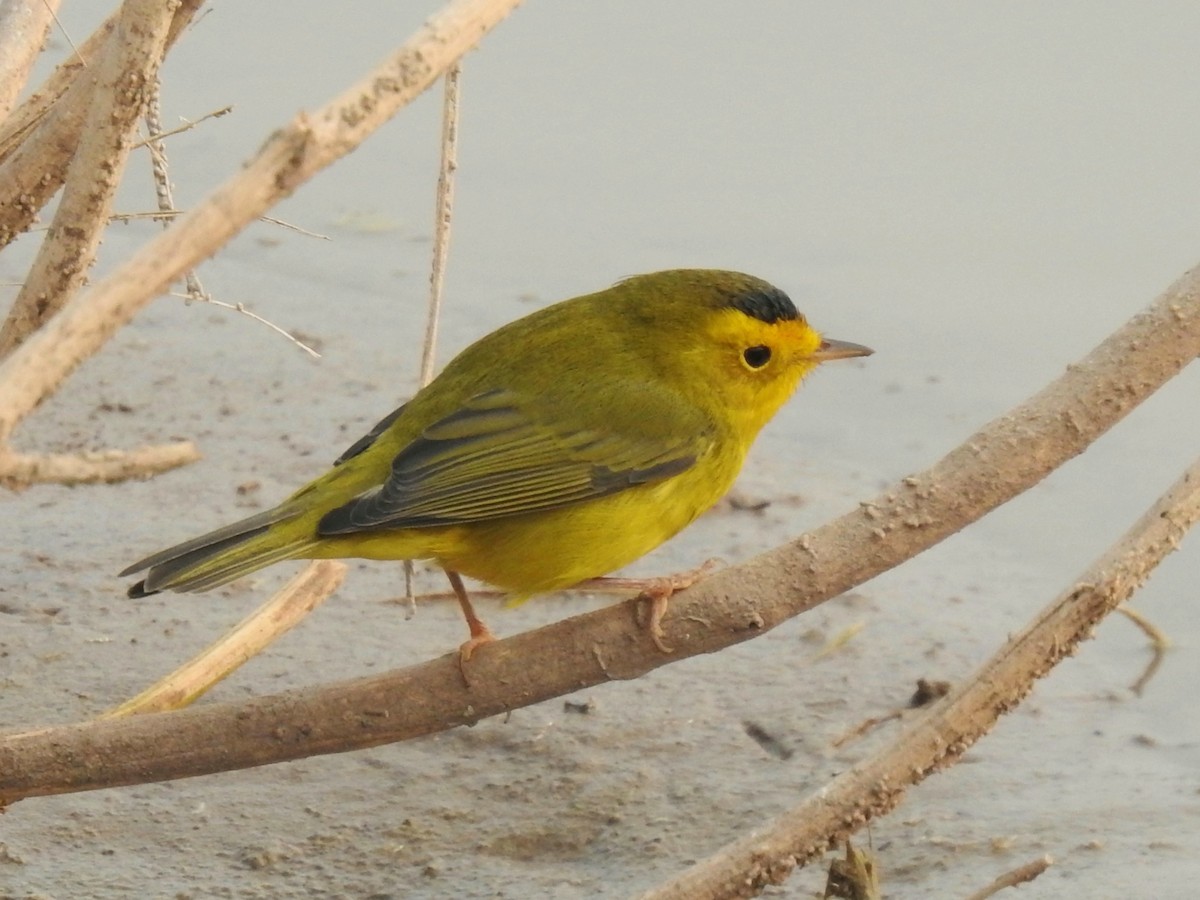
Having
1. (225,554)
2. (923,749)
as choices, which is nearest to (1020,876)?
(923,749)

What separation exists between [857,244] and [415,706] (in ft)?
13.0

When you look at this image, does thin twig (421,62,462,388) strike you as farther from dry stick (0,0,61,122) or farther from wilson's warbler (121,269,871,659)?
dry stick (0,0,61,122)

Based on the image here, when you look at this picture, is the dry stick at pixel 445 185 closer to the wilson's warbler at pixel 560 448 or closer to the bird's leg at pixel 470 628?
the wilson's warbler at pixel 560 448

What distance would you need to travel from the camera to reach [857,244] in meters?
7.13

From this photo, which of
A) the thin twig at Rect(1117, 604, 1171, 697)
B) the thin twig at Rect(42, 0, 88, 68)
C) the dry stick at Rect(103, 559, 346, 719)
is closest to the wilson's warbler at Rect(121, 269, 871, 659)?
the dry stick at Rect(103, 559, 346, 719)

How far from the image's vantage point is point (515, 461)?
162 inches

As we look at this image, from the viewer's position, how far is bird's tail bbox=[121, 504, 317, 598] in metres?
3.72

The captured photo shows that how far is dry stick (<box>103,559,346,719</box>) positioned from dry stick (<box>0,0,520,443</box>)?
5.42ft

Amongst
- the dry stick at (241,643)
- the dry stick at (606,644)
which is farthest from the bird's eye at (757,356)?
the dry stick at (241,643)

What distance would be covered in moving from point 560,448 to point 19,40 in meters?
1.53

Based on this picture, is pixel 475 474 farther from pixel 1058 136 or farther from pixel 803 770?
pixel 1058 136

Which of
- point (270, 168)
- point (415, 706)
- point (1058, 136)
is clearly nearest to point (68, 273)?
point (415, 706)

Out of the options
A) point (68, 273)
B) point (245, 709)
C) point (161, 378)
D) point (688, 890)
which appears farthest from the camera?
point (161, 378)

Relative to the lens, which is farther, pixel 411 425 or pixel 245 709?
pixel 411 425
